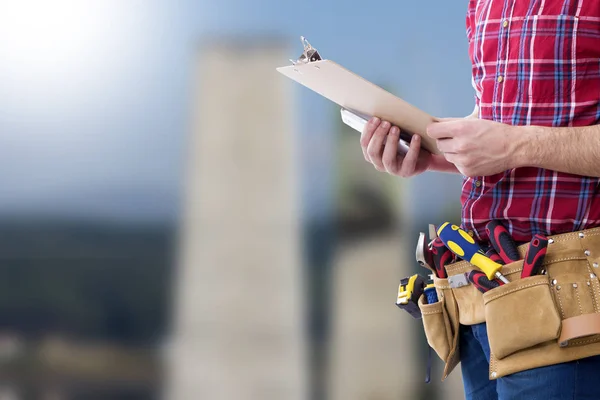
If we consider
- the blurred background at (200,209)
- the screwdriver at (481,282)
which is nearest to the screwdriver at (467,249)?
the screwdriver at (481,282)

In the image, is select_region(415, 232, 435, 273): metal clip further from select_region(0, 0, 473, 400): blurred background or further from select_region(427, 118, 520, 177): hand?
select_region(0, 0, 473, 400): blurred background

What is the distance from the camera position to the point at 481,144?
0.97 meters

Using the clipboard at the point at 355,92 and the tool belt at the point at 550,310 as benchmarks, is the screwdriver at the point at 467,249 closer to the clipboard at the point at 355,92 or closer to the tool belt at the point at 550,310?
the tool belt at the point at 550,310

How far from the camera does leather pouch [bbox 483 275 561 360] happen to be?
3.07ft

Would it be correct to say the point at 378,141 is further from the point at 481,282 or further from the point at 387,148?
the point at 481,282

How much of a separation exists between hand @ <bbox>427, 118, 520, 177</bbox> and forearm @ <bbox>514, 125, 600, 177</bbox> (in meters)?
0.01

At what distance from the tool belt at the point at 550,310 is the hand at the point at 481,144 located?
12cm

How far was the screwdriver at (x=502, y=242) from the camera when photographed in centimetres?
99

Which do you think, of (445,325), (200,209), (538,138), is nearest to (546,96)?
(538,138)

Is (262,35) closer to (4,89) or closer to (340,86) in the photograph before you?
(4,89)

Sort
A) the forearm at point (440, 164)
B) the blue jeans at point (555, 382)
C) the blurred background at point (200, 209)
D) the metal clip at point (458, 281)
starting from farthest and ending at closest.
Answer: the blurred background at point (200, 209) < the forearm at point (440, 164) < the metal clip at point (458, 281) < the blue jeans at point (555, 382)

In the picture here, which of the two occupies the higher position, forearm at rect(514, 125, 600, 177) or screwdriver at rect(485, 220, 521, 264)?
forearm at rect(514, 125, 600, 177)

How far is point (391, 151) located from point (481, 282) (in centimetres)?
25

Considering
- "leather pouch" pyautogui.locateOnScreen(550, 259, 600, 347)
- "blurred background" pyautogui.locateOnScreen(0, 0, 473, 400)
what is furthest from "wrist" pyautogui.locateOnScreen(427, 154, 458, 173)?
"blurred background" pyautogui.locateOnScreen(0, 0, 473, 400)
